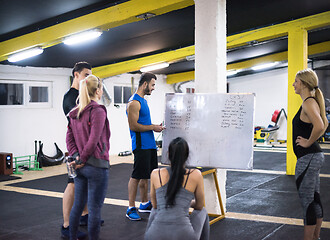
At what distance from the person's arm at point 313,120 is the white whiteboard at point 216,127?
801 mm

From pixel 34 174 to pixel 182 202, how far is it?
19.0 feet

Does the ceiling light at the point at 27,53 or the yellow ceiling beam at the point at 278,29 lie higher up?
the yellow ceiling beam at the point at 278,29

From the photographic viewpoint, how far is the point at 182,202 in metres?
2.30

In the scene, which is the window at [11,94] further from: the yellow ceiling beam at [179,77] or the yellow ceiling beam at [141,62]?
the yellow ceiling beam at [179,77]

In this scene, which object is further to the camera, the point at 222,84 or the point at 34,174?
the point at 34,174

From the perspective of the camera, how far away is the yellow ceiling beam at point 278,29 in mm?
6812

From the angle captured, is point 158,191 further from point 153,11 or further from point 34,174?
point 34,174

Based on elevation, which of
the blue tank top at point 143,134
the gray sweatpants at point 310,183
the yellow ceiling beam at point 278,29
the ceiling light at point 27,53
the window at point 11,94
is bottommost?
the gray sweatpants at point 310,183

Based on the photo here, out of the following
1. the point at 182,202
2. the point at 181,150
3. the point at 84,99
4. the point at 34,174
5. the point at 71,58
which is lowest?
the point at 34,174

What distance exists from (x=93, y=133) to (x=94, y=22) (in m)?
3.06

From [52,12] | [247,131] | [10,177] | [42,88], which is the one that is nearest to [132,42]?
[52,12]

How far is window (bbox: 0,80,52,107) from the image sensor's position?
26.4ft

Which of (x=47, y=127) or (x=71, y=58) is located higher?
(x=71, y=58)

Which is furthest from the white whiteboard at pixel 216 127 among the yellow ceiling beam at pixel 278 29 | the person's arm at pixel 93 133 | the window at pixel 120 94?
the window at pixel 120 94
